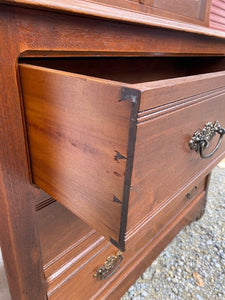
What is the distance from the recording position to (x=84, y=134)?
278mm

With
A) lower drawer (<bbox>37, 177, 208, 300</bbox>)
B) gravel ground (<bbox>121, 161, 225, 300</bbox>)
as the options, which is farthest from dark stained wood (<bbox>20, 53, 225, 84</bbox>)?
gravel ground (<bbox>121, 161, 225, 300</bbox>)

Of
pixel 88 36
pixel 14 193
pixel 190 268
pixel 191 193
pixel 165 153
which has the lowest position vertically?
pixel 190 268

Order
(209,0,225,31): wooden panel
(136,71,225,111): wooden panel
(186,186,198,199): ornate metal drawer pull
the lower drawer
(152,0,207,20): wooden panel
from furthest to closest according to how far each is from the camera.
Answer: (209,0,225,31): wooden panel → (186,186,198,199): ornate metal drawer pull → (152,0,207,20): wooden panel → the lower drawer → (136,71,225,111): wooden panel

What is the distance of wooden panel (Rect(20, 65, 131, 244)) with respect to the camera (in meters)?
0.25

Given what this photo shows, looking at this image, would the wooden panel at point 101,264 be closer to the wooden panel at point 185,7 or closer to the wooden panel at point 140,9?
the wooden panel at point 140,9

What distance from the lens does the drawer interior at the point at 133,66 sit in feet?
1.89

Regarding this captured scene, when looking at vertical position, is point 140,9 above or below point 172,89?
above

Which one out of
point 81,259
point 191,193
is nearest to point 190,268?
point 191,193

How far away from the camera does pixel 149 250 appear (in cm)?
89

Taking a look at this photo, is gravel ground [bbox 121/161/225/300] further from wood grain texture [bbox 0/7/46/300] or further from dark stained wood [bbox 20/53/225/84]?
dark stained wood [bbox 20/53/225/84]

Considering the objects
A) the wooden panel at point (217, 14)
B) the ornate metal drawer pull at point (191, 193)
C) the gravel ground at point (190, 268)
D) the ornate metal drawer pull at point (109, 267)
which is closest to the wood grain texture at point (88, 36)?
the ornate metal drawer pull at point (109, 267)

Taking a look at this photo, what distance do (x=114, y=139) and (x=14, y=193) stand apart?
221 millimetres

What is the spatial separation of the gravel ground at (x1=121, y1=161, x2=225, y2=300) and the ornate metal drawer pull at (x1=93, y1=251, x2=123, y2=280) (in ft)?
0.75

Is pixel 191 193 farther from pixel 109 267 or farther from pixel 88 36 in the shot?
pixel 88 36
